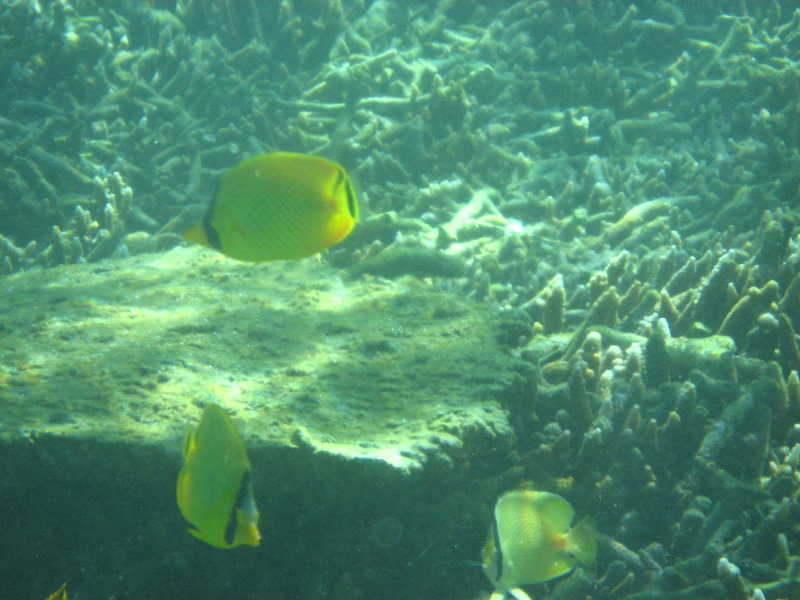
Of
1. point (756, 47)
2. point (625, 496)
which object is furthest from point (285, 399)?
point (756, 47)

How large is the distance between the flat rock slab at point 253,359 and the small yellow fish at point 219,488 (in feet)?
1.99

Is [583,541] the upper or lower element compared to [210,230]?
lower

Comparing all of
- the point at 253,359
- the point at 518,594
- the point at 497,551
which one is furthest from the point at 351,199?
the point at 518,594

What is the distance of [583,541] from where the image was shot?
228 centimetres

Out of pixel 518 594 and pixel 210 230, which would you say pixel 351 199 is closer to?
pixel 210 230

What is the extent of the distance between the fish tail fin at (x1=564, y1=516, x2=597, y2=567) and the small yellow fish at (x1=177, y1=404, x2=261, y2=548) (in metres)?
1.46

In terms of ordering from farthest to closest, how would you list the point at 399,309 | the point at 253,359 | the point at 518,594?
1. the point at 399,309
2. the point at 253,359
3. the point at 518,594

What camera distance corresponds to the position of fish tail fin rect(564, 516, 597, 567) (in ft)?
7.43

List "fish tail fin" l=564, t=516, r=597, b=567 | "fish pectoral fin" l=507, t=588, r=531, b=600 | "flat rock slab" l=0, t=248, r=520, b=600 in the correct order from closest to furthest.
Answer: "flat rock slab" l=0, t=248, r=520, b=600, "fish tail fin" l=564, t=516, r=597, b=567, "fish pectoral fin" l=507, t=588, r=531, b=600

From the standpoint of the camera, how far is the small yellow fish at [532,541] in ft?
7.14

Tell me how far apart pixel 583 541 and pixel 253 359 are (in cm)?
186

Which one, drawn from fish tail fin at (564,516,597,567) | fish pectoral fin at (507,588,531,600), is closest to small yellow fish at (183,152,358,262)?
fish tail fin at (564,516,597,567)

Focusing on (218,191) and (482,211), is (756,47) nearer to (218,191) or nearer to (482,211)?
(482,211)

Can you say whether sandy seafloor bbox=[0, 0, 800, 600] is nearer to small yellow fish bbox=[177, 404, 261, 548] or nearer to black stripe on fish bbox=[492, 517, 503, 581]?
black stripe on fish bbox=[492, 517, 503, 581]
